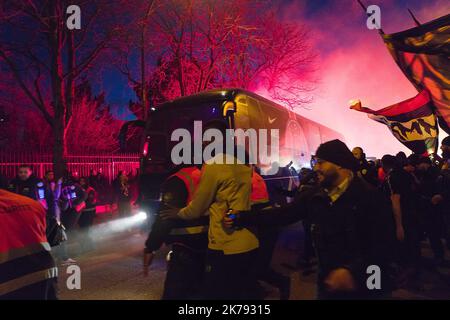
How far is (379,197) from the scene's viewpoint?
250cm

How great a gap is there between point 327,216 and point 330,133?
1773 cm

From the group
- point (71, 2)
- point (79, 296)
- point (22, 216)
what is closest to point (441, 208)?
point (79, 296)

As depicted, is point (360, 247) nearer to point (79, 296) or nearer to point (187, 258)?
point (187, 258)

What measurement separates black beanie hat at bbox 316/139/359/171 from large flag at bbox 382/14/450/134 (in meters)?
2.82

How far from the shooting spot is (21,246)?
1.92m

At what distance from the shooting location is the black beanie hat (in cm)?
259

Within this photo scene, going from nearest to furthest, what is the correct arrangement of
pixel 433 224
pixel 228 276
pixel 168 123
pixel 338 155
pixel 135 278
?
pixel 338 155 → pixel 228 276 → pixel 135 278 → pixel 433 224 → pixel 168 123

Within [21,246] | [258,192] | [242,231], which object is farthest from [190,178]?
[21,246]

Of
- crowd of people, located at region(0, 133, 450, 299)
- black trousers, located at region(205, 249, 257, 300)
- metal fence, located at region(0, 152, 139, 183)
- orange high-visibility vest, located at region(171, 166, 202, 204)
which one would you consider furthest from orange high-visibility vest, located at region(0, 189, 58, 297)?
metal fence, located at region(0, 152, 139, 183)

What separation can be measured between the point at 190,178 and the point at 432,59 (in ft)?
12.1

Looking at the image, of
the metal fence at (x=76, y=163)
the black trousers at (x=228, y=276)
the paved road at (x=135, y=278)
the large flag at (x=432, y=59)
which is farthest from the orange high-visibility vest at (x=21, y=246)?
the metal fence at (x=76, y=163)

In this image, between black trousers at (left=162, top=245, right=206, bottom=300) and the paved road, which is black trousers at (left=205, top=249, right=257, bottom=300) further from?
the paved road

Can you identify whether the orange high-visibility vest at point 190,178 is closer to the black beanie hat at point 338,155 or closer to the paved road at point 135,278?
the black beanie hat at point 338,155

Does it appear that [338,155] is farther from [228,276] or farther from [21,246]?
[21,246]
